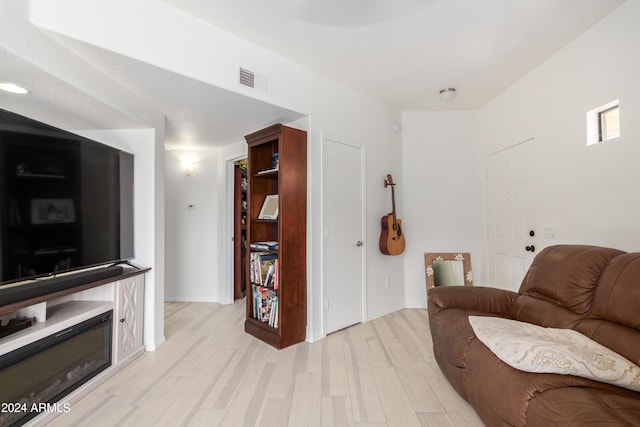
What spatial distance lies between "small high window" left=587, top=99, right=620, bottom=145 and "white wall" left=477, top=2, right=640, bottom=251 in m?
0.04

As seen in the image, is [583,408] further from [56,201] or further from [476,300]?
[56,201]

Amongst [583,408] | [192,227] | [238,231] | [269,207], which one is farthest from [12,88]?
[583,408]

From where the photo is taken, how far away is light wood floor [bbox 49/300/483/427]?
5.30ft

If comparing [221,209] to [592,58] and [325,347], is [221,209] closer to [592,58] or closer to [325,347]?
[325,347]

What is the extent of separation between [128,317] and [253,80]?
2.14 metres

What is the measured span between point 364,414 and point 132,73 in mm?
2579

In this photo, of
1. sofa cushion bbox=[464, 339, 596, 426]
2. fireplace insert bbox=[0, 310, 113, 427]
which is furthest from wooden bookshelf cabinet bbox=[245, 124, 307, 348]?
sofa cushion bbox=[464, 339, 596, 426]

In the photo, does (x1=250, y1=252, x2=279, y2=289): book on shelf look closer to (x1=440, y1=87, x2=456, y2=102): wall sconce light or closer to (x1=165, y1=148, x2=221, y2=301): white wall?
(x1=165, y1=148, x2=221, y2=301): white wall

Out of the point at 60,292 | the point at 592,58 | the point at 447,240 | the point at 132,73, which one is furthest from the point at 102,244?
the point at 592,58

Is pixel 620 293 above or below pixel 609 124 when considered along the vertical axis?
below

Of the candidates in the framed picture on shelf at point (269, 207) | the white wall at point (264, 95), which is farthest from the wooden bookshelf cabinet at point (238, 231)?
the framed picture on shelf at point (269, 207)

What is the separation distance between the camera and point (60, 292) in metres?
1.67

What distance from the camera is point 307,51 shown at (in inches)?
92.6

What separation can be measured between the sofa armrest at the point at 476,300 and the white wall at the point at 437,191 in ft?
5.18
